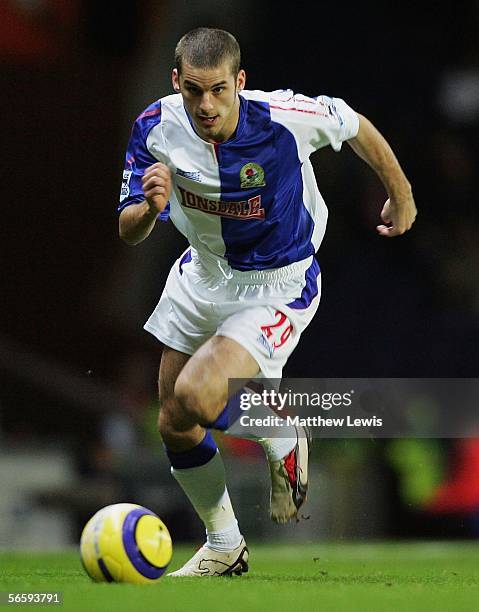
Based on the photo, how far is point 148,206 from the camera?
359cm

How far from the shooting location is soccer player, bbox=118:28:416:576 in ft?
12.5

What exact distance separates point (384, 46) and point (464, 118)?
894 mm

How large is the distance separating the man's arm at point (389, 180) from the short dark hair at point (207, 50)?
Answer: 617mm

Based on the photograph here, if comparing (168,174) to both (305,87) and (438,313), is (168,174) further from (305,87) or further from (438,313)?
(305,87)

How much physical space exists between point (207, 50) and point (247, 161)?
452 millimetres

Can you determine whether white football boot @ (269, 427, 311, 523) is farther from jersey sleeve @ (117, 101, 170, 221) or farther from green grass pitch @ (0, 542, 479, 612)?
jersey sleeve @ (117, 101, 170, 221)

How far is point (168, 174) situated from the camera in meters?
3.48

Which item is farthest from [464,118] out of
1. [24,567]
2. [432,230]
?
[24,567]

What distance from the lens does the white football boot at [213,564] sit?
4.19 meters
